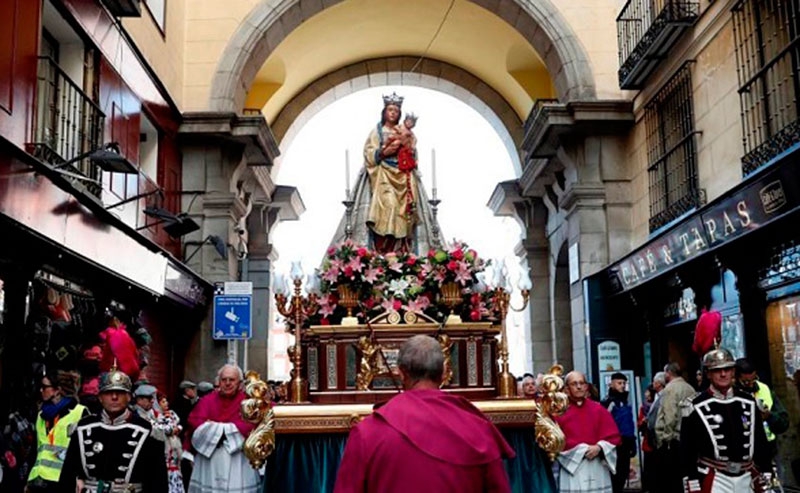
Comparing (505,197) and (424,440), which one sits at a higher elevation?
(505,197)

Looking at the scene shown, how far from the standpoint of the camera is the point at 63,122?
34.4ft

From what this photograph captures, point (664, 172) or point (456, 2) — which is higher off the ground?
point (456, 2)

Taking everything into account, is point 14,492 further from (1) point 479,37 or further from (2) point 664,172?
(1) point 479,37

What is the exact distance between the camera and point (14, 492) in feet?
24.0

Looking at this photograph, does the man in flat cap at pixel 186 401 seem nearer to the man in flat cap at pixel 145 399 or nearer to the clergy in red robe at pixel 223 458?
the man in flat cap at pixel 145 399

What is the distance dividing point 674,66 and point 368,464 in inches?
460

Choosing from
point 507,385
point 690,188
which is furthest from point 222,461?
point 690,188

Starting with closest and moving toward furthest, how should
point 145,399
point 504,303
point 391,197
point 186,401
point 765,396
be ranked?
point 145,399 → point 765,396 → point 504,303 → point 391,197 → point 186,401

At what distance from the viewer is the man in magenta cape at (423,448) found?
336 cm

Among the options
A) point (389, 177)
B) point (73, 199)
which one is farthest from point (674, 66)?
point (73, 199)

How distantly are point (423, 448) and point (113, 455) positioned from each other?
2.74 m

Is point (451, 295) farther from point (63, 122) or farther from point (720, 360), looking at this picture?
point (63, 122)

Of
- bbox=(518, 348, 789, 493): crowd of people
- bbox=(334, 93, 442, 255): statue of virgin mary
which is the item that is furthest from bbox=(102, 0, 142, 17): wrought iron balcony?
bbox=(518, 348, 789, 493): crowd of people

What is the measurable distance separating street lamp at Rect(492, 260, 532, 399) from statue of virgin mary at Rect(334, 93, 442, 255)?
1242 millimetres
